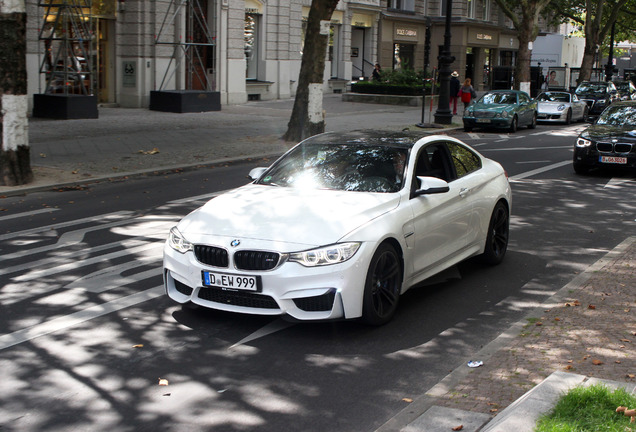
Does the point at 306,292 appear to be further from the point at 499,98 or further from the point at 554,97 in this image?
the point at 554,97

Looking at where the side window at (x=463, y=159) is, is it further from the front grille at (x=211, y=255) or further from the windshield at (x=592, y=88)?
the windshield at (x=592, y=88)

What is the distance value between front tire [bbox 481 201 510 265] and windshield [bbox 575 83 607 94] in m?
31.7

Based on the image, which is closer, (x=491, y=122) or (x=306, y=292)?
(x=306, y=292)

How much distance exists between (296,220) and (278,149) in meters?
13.6

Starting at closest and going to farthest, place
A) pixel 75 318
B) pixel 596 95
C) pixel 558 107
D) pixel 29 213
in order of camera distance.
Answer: pixel 75 318 < pixel 29 213 < pixel 558 107 < pixel 596 95

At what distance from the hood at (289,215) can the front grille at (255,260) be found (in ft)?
0.40

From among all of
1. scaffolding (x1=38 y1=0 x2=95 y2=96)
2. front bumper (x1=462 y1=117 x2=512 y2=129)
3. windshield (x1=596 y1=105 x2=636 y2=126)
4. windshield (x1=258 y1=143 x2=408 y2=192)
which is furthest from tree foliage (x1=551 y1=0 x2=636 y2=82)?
windshield (x1=258 y1=143 x2=408 y2=192)

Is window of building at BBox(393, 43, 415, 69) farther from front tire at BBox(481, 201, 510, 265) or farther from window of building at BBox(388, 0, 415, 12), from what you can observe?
front tire at BBox(481, 201, 510, 265)

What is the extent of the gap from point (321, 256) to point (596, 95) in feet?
114

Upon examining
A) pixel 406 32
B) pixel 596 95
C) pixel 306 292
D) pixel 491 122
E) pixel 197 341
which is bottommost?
pixel 197 341

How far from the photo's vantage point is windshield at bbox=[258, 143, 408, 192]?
23.7 feet

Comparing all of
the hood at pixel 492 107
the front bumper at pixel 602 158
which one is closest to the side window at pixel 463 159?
the front bumper at pixel 602 158

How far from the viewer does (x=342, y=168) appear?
7469 mm

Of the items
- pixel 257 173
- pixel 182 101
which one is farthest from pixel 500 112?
pixel 257 173
